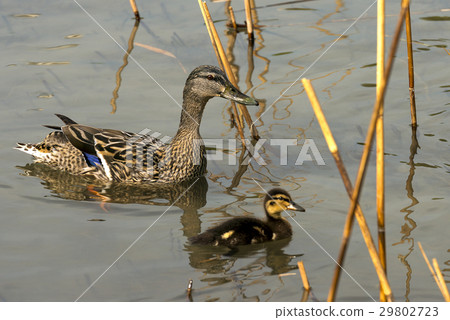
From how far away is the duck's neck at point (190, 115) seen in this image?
23.7ft

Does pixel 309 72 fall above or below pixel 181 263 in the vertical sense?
above

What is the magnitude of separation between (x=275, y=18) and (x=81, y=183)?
394 cm

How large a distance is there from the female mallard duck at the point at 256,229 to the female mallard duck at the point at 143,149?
1.33 metres

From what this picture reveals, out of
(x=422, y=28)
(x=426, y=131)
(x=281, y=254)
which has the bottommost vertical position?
(x=281, y=254)

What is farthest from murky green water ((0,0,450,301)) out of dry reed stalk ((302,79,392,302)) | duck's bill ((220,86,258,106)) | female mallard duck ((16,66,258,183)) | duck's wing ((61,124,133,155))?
dry reed stalk ((302,79,392,302))

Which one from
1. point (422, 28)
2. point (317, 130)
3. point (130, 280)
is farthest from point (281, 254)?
point (422, 28)

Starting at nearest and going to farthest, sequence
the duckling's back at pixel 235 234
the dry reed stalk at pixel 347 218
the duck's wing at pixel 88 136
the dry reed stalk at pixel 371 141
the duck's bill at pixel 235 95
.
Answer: the dry reed stalk at pixel 371 141 → the dry reed stalk at pixel 347 218 → the duckling's back at pixel 235 234 → the duck's bill at pixel 235 95 → the duck's wing at pixel 88 136

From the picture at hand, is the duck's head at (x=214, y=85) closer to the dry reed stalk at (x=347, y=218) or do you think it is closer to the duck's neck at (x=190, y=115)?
the duck's neck at (x=190, y=115)

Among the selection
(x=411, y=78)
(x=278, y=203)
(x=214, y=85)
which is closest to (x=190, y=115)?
(x=214, y=85)

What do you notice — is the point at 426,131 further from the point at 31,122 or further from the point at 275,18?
the point at 31,122

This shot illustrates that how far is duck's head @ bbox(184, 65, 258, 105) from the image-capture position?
22.9 ft

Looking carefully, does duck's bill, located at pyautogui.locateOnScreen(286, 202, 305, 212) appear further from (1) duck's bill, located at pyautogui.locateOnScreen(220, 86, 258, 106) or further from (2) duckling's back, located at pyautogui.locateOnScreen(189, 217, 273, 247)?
(1) duck's bill, located at pyautogui.locateOnScreen(220, 86, 258, 106)

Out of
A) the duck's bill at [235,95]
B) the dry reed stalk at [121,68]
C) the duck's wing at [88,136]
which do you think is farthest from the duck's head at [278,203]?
the dry reed stalk at [121,68]

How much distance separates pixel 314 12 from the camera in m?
9.82
